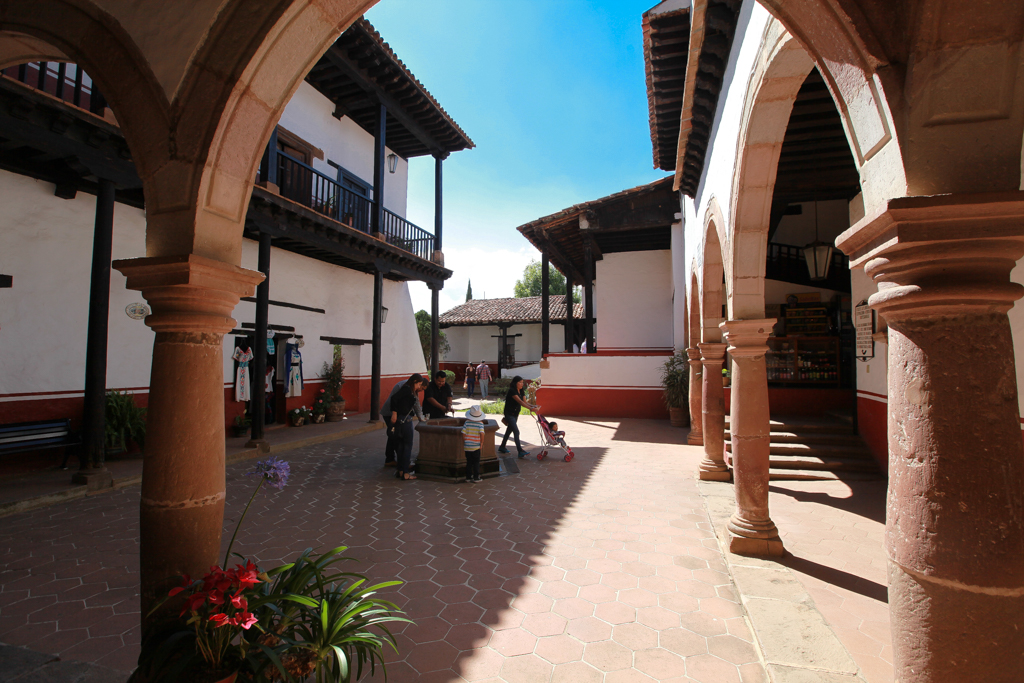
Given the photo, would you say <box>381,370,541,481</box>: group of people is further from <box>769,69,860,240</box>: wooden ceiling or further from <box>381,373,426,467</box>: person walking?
<box>769,69,860,240</box>: wooden ceiling

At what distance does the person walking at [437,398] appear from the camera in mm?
7762

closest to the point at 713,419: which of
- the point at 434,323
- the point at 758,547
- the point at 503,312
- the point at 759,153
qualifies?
the point at 758,547

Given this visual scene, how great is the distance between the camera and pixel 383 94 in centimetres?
1112

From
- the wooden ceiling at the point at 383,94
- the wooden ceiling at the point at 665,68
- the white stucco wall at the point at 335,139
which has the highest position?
the wooden ceiling at the point at 383,94

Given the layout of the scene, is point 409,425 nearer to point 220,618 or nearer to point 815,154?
point 220,618

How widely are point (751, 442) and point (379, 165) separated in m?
10.1

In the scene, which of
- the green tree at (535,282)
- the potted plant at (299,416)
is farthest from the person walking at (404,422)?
the green tree at (535,282)

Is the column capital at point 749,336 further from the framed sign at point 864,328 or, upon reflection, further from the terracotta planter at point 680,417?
the terracotta planter at point 680,417

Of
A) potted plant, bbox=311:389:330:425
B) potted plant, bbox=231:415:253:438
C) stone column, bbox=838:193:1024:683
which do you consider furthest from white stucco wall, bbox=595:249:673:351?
stone column, bbox=838:193:1024:683

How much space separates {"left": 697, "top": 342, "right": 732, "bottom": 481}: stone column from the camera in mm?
6754

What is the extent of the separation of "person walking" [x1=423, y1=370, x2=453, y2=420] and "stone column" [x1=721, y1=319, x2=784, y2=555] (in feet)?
14.5

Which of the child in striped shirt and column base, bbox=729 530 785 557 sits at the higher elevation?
the child in striped shirt

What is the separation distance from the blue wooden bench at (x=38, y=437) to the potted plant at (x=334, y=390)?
5.41 meters

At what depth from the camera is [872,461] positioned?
702cm
